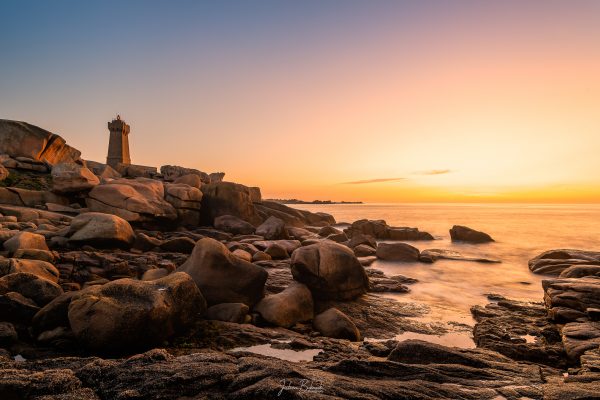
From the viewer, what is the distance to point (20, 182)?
2075 cm

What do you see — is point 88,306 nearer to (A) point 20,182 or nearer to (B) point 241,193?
(B) point 241,193

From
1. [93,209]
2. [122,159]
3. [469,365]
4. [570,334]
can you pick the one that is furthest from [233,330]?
[122,159]

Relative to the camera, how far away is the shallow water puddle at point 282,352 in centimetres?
536

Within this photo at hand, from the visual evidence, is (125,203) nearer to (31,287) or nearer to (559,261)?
(31,287)

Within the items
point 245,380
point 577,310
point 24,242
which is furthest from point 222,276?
point 577,310

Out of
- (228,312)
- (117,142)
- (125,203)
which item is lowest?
(228,312)

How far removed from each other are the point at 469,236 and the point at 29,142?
120 feet

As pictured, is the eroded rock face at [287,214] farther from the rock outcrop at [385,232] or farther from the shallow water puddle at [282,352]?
the shallow water puddle at [282,352]

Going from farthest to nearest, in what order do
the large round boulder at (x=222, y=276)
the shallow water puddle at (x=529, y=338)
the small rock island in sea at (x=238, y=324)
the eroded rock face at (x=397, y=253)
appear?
1. the eroded rock face at (x=397, y=253)
2. the large round boulder at (x=222, y=276)
3. the shallow water puddle at (x=529, y=338)
4. the small rock island in sea at (x=238, y=324)

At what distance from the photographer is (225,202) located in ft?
76.8
